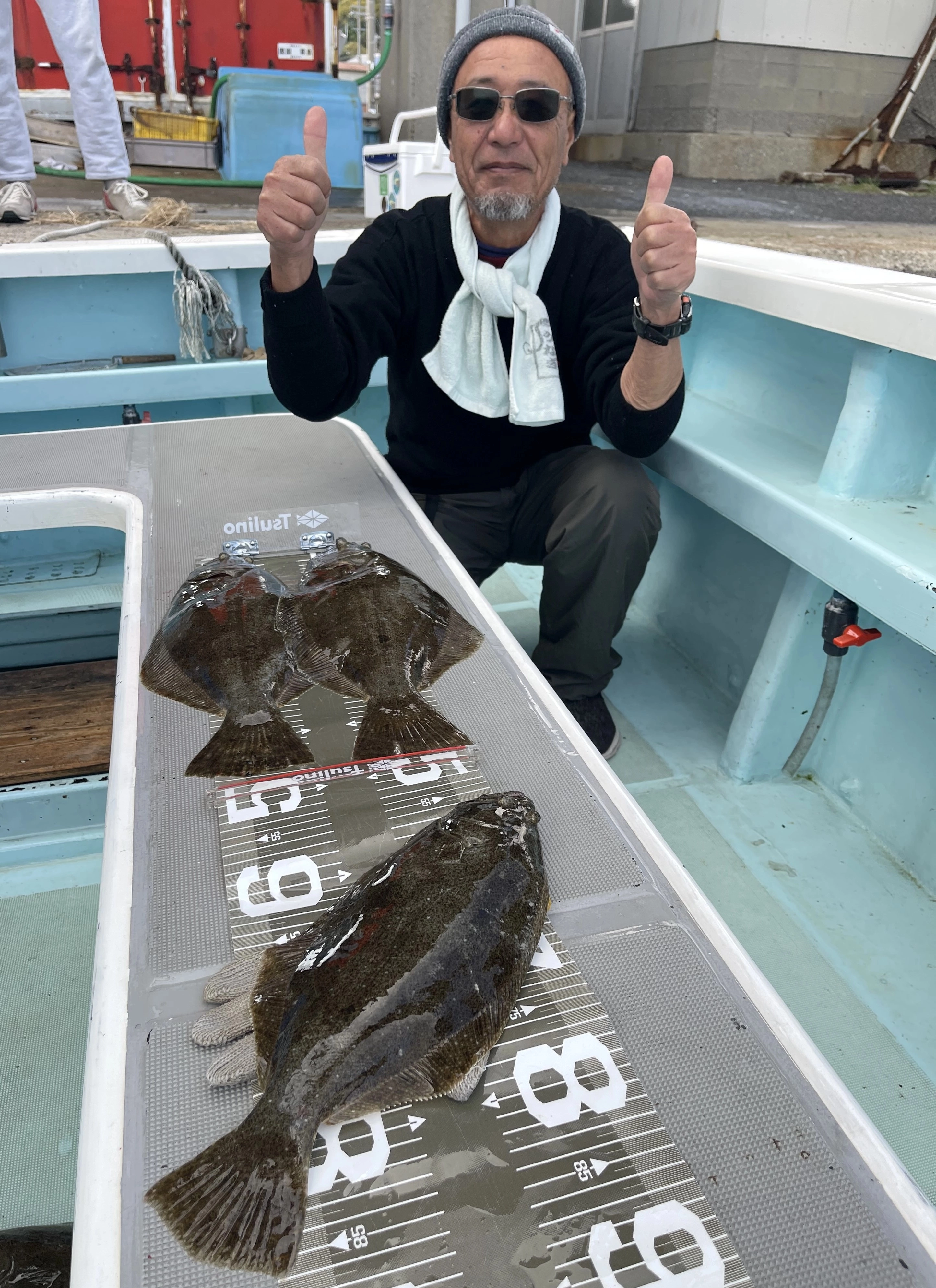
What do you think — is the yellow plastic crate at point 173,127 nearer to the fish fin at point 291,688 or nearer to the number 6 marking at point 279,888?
the fish fin at point 291,688

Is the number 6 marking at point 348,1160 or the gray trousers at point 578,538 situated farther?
the gray trousers at point 578,538

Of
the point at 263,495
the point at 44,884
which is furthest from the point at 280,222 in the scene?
the point at 44,884

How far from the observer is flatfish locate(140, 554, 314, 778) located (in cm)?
131

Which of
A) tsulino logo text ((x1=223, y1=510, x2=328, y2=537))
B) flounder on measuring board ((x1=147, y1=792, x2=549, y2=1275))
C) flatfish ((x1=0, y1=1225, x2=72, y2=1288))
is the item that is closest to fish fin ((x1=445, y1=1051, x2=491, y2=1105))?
flounder on measuring board ((x1=147, y1=792, x2=549, y2=1275))

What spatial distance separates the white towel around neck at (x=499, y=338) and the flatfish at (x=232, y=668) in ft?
3.41

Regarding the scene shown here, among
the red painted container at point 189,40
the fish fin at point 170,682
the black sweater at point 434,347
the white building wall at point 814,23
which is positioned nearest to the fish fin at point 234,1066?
the fish fin at point 170,682

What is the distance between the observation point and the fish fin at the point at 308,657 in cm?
150

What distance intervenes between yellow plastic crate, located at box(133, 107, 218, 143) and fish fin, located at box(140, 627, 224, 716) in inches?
473

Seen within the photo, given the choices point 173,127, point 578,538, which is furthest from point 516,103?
point 173,127

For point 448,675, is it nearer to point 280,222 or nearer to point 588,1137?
point 588,1137

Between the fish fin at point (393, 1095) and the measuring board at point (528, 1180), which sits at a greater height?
the fish fin at point (393, 1095)

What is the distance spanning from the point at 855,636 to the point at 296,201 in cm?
163

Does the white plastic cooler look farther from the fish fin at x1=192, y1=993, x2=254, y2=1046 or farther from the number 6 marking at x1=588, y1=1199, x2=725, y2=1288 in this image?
the number 6 marking at x1=588, y1=1199, x2=725, y2=1288

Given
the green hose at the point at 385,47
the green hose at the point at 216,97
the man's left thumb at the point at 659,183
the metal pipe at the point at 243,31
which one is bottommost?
the man's left thumb at the point at 659,183
